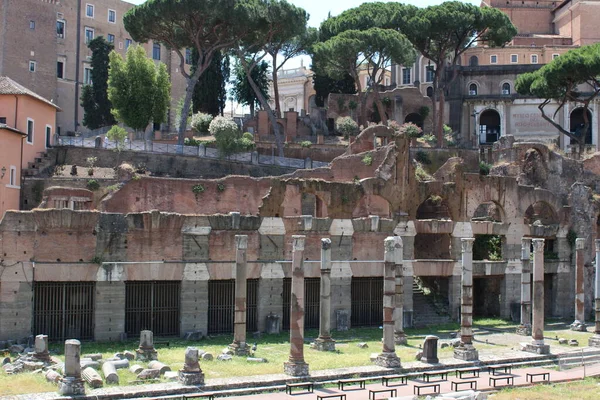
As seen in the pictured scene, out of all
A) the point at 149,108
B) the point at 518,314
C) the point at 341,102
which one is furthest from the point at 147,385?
the point at 341,102

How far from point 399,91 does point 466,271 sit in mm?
34699

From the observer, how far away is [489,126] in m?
60.5

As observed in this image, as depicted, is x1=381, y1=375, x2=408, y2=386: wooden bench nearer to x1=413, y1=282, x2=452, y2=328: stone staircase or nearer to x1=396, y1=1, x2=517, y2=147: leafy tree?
x1=413, y1=282, x2=452, y2=328: stone staircase

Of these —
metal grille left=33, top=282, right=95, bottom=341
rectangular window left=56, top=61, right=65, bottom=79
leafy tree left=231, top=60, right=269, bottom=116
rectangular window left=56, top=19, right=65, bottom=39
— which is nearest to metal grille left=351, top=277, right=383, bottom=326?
metal grille left=33, top=282, right=95, bottom=341

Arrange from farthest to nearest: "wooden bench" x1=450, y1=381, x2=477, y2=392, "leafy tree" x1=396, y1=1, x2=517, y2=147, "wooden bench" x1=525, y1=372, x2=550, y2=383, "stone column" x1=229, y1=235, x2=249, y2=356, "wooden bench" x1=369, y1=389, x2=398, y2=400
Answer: "leafy tree" x1=396, y1=1, x2=517, y2=147
"stone column" x1=229, y1=235, x2=249, y2=356
"wooden bench" x1=525, y1=372, x2=550, y2=383
"wooden bench" x1=450, y1=381, x2=477, y2=392
"wooden bench" x1=369, y1=389, x2=398, y2=400

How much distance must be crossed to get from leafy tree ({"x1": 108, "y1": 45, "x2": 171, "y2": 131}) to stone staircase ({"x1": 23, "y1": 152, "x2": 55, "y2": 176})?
7759 mm

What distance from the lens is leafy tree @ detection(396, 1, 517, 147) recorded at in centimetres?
5291

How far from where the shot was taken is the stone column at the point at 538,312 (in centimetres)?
2609

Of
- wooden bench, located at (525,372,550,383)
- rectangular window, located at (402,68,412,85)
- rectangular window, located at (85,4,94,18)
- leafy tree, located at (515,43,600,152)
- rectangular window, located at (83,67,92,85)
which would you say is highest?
rectangular window, located at (85,4,94,18)

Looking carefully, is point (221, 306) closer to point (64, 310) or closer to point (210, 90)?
point (64, 310)

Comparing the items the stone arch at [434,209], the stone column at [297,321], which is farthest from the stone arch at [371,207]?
the stone column at [297,321]

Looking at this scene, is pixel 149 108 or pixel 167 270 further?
pixel 149 108

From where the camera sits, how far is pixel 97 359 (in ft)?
72.6

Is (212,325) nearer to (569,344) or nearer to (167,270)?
(167,270)
